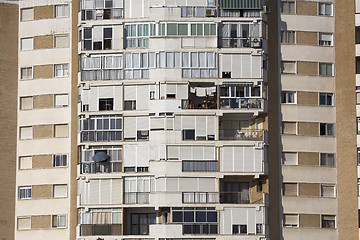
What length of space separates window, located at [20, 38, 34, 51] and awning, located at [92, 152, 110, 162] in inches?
466

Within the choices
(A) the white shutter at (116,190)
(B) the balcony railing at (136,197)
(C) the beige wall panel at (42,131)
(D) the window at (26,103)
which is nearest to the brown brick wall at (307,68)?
(B) the balcony railing at (136,197)

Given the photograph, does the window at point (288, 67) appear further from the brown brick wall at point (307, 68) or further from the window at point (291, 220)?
the window at point (291, 220)

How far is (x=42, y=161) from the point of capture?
3720 inches

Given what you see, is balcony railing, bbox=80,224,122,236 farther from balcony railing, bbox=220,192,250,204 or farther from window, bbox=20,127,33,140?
window, bbox=20,127,33,140

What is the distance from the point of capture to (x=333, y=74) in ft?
313

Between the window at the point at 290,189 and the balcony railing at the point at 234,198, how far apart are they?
10.5 feet

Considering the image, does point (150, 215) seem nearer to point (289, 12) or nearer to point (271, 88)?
point (271, 88)

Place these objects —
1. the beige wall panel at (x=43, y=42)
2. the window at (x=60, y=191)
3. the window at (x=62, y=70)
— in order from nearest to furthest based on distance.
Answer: the window at (x=60, y=191), the window at (x=62, y=70), the beige wall panel at (x=43, y=42)

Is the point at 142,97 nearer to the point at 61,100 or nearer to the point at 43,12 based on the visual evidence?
the point at 61,100

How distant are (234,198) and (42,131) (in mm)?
16518

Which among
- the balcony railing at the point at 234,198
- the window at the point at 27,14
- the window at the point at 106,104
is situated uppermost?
the window at the point at 27,14

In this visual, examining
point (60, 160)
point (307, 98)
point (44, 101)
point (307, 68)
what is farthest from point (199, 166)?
point (44, 101)

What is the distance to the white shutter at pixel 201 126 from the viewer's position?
90375 millimetres

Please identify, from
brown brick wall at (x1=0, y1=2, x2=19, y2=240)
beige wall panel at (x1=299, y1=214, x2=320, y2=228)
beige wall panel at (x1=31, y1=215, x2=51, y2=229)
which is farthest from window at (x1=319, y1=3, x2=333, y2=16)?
beige wall panel at (x1=31, y1=215, x2=51, y2=229)
